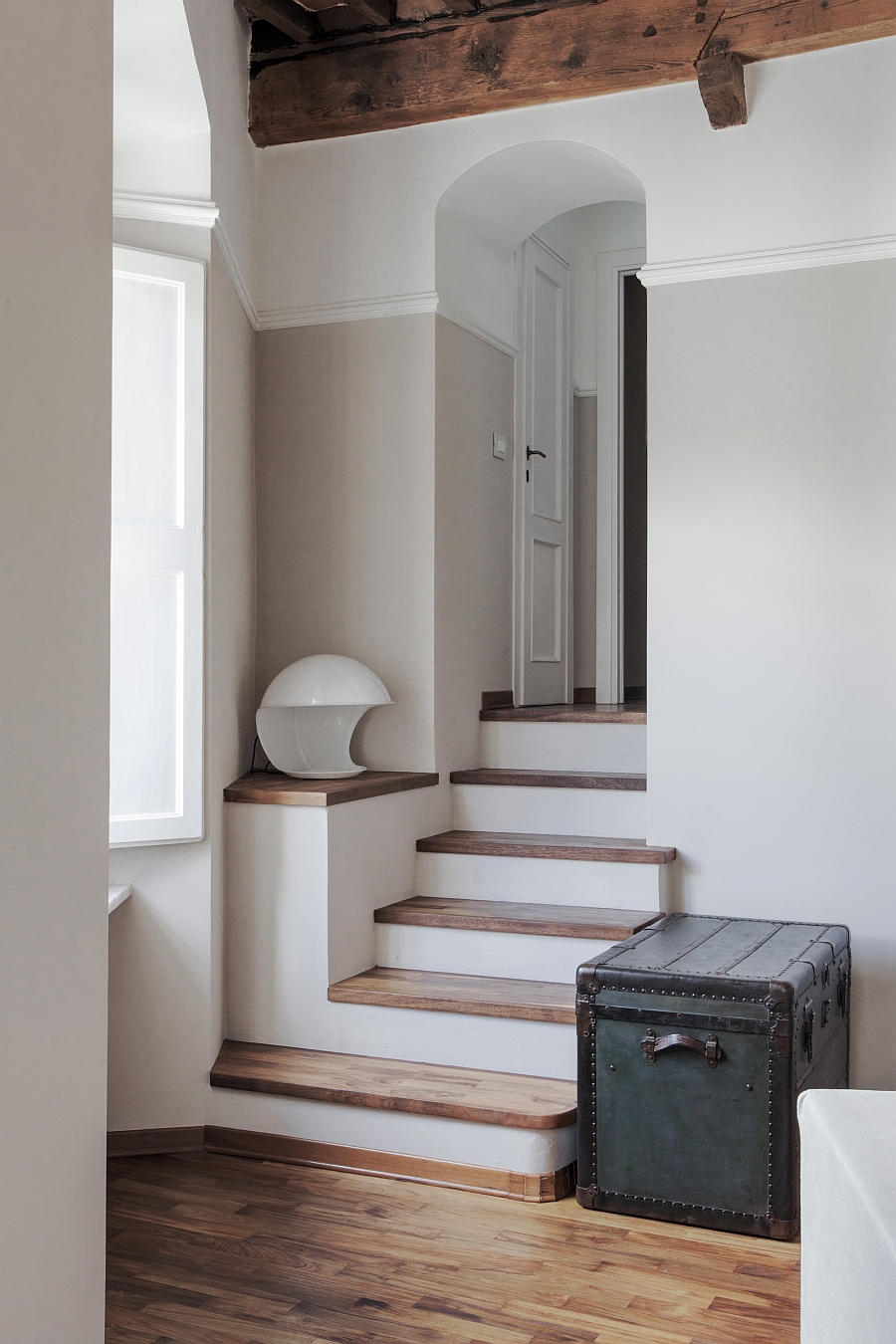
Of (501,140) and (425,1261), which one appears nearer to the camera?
(425,1261)

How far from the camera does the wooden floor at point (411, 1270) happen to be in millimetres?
2250

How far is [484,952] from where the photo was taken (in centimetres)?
341

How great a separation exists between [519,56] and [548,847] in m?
2.40

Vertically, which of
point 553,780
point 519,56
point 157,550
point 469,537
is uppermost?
point 519,56

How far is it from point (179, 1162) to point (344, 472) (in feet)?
7.07

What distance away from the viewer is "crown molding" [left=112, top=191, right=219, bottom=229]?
3.23m

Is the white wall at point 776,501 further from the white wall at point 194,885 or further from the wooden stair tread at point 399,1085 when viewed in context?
the white wall at point 194,885

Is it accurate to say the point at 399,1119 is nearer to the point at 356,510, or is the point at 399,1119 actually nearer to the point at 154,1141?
the point at 154,1141

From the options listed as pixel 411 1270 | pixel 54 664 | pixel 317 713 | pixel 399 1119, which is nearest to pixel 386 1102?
pixel 399 1119

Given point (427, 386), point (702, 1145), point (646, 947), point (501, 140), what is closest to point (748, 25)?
point (501, 140)

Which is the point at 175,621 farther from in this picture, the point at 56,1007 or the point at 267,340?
the point at 56,1007

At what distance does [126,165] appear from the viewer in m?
3.29

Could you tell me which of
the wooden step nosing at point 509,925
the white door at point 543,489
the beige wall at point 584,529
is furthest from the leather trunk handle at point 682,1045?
the beige wall at point 584,529

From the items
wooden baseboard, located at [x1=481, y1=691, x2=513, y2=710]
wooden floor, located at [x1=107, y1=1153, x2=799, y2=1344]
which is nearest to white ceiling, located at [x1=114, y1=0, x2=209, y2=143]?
wooden baseboard, located at [x1=481, y1=691, x2=513, y2=710]
